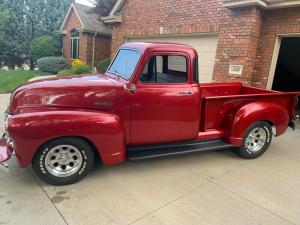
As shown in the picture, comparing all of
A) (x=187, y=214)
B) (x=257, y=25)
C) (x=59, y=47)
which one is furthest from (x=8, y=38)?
(x=187, y=214)

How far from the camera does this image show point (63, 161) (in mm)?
3662

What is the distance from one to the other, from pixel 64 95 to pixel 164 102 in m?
1.45

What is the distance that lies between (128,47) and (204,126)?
73.2 inches

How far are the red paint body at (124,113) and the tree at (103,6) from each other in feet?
44.0

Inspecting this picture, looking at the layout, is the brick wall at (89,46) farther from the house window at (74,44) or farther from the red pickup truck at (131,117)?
Answer: the red pickup truck at (131,117)

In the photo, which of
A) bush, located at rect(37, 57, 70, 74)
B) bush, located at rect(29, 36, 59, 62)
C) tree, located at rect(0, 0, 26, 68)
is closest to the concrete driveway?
bush, located at rect(37, 57, 70, 74)

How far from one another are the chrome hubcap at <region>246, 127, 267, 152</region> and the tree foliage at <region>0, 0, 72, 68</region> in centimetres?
2123

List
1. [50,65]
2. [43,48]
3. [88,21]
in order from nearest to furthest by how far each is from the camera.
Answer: [50,65], [88,21], [43,48]

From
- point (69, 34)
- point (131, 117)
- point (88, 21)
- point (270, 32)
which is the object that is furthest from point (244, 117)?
point (69, 34)

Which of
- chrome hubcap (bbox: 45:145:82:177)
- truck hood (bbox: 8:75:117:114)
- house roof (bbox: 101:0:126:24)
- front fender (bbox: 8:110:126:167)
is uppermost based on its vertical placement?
house roof (bbox: 101:0:126:24)

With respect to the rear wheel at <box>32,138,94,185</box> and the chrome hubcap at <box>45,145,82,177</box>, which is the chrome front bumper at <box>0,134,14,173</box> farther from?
the chrome hubcap at <box>45,145,82,177</box>

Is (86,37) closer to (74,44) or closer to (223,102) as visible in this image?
(74,44)

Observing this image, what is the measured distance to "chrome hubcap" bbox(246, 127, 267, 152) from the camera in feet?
16.1

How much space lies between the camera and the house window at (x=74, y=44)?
64.4 ft
